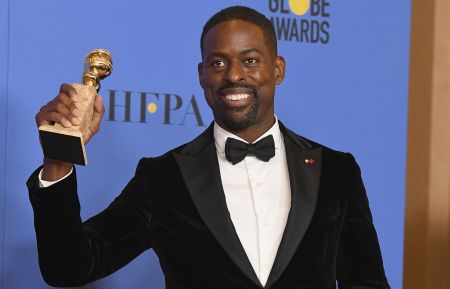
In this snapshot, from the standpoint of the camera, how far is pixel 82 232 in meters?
1.51

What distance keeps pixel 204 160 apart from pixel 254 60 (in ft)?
0.82

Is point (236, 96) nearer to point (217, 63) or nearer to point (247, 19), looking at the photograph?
point (217, 63)

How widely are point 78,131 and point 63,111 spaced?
0.05m

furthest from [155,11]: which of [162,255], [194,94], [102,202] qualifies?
[162,255]

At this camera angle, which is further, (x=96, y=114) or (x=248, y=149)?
(x=248, y=149)

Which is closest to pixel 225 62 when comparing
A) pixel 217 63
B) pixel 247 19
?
pixel 217 63

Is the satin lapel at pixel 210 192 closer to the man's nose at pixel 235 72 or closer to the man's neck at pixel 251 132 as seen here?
the man's neck at pixel 251 132

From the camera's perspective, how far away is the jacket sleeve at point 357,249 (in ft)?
5.61

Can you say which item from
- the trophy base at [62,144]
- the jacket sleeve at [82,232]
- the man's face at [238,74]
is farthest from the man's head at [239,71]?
the trophy base at [62,144]

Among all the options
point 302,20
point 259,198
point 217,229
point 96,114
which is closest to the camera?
point 96,114

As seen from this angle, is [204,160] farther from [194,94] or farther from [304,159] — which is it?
[194,94]

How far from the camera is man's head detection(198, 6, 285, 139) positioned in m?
1.73

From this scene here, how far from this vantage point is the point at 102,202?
2.26m

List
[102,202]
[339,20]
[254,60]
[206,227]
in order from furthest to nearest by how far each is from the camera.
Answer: [339,20]
[102,202]
[254,60]
[206,227]
